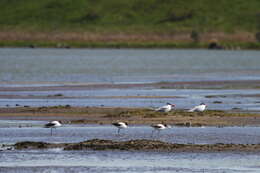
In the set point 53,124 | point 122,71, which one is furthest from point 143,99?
point 122,71

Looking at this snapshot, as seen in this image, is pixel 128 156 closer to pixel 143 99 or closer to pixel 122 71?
pixel 143 99

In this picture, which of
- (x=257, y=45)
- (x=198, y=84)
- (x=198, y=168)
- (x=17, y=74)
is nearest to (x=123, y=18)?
(x=257, y=45)

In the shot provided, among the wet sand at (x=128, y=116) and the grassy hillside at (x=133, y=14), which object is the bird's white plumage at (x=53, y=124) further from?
the grassy hillside at (x=133, y=14)

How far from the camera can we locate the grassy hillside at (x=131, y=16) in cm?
11519

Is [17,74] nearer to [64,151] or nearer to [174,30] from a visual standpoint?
[64,151]

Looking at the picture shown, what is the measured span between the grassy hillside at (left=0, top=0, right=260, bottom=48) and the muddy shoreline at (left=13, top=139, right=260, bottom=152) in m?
86.5

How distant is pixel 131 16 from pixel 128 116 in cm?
9777

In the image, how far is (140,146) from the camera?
20688 mm

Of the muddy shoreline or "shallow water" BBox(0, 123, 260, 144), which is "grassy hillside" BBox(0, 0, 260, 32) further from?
the muddy shoreline

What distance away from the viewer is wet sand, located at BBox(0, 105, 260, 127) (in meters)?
26.2

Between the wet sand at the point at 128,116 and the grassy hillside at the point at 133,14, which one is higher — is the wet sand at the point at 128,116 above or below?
below

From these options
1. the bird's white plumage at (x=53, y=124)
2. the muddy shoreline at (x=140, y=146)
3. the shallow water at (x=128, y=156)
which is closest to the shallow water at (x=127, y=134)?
the shallow water at (x=128, y=156)

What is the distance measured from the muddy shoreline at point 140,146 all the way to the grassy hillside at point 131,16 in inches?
3407

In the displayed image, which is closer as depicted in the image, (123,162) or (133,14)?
(123,162)
